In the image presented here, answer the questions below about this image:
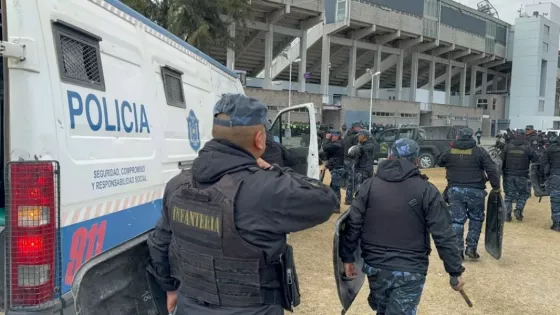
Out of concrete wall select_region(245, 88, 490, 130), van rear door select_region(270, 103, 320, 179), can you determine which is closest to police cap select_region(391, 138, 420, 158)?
van rear door select_region(270, 103, 320, 179)

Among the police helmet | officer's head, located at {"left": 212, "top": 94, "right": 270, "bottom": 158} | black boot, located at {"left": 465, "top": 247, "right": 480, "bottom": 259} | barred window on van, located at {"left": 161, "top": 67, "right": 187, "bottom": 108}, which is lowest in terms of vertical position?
black boot, located at {"left": 465, "top": 247, "right": 480, "bottom": 259}

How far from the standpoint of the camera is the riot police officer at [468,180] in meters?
5.25

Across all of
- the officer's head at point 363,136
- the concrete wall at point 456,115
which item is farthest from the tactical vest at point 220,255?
the concrete wall at point 456,115

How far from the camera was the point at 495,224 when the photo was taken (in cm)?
526

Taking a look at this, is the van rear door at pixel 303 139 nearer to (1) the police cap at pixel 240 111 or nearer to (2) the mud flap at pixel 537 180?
(1) the police cap at pixel 240 111

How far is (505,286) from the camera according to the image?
4.73 meters

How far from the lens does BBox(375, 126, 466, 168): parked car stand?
53.1 feet

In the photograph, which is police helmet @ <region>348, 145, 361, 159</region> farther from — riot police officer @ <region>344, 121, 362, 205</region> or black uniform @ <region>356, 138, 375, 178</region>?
riot police officer @ <region>344, 121, 362, 205</region>

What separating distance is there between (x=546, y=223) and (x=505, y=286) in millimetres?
3997

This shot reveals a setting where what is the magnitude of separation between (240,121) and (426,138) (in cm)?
1588

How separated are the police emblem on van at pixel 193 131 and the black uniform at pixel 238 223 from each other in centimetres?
232

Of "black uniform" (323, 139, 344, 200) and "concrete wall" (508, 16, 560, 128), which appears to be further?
"concrete wall" (508, 16, 560, 128)

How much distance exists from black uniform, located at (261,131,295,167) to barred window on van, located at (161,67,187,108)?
4.15 feet

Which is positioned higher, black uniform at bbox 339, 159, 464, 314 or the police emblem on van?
the police emblem on van
